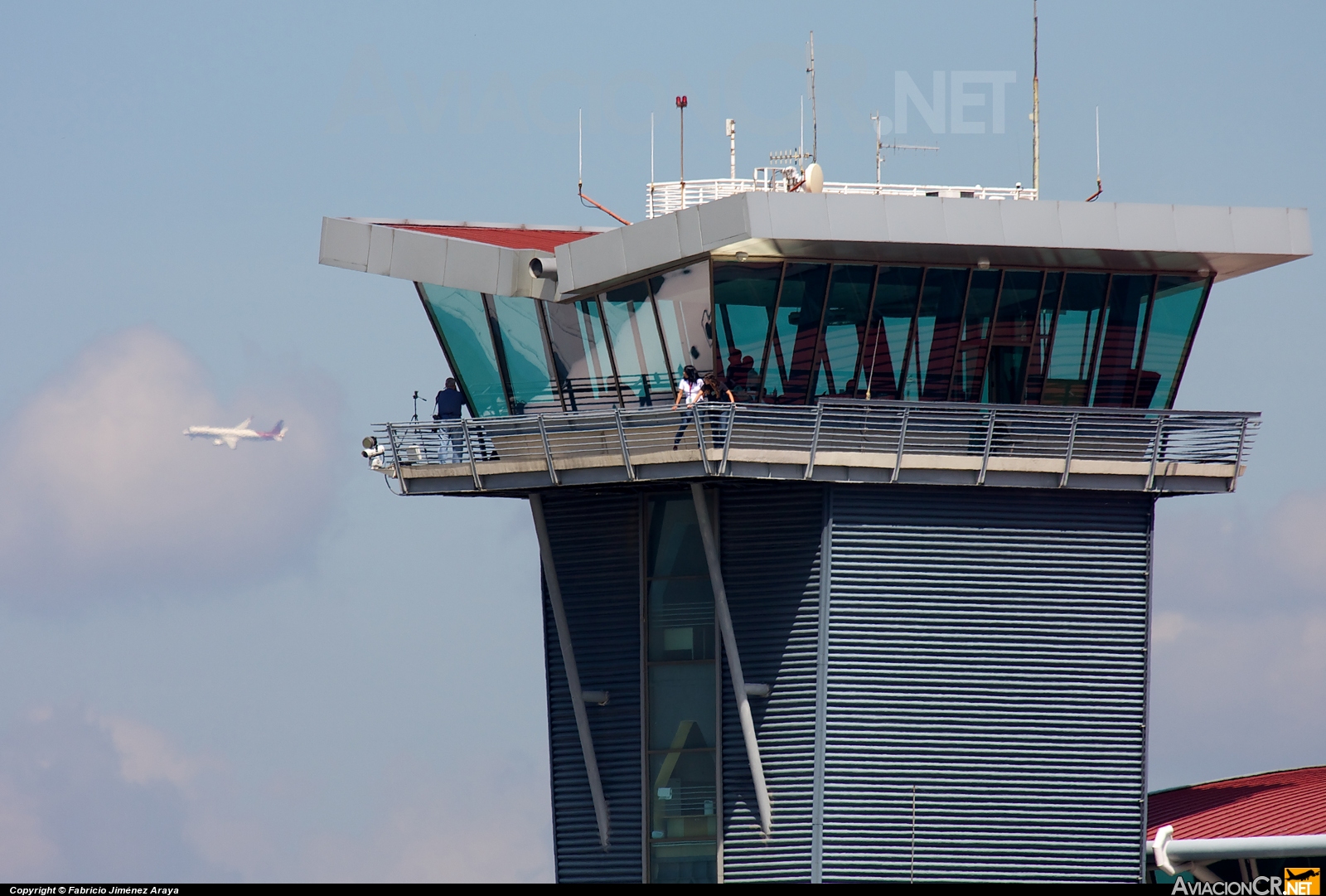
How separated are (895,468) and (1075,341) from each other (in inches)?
161

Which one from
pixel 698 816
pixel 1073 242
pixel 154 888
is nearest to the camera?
pixel 154 888

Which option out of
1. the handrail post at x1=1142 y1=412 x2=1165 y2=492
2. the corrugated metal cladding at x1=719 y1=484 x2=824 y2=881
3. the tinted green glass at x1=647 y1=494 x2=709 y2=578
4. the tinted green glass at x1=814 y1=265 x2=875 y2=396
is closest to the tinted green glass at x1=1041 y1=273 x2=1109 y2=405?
the handrail post at x1=1142 y1=412 x2=1165 y2=492

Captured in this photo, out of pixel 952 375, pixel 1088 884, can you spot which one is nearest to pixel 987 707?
pixel 1088 884

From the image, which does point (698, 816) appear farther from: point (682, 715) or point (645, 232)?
point (645, 232)

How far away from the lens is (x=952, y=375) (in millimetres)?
37250

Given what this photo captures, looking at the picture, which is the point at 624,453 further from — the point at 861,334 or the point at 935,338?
the point at 935,338

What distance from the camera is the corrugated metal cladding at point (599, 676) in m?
39.2

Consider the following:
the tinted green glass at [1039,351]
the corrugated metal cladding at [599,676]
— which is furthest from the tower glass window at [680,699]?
the tinted green glass at [1039,351]

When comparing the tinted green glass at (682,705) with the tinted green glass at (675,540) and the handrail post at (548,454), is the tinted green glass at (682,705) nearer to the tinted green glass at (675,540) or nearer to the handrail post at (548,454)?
the tinted green glass at (675,540)

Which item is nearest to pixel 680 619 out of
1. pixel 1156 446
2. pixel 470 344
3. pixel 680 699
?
pixel 680 699

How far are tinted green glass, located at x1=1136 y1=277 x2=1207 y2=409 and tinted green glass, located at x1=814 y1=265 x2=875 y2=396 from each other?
5.12m

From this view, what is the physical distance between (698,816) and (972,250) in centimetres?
1090

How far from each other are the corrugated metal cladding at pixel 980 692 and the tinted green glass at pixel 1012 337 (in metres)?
1.75

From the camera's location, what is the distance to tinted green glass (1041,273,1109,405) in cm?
3731
